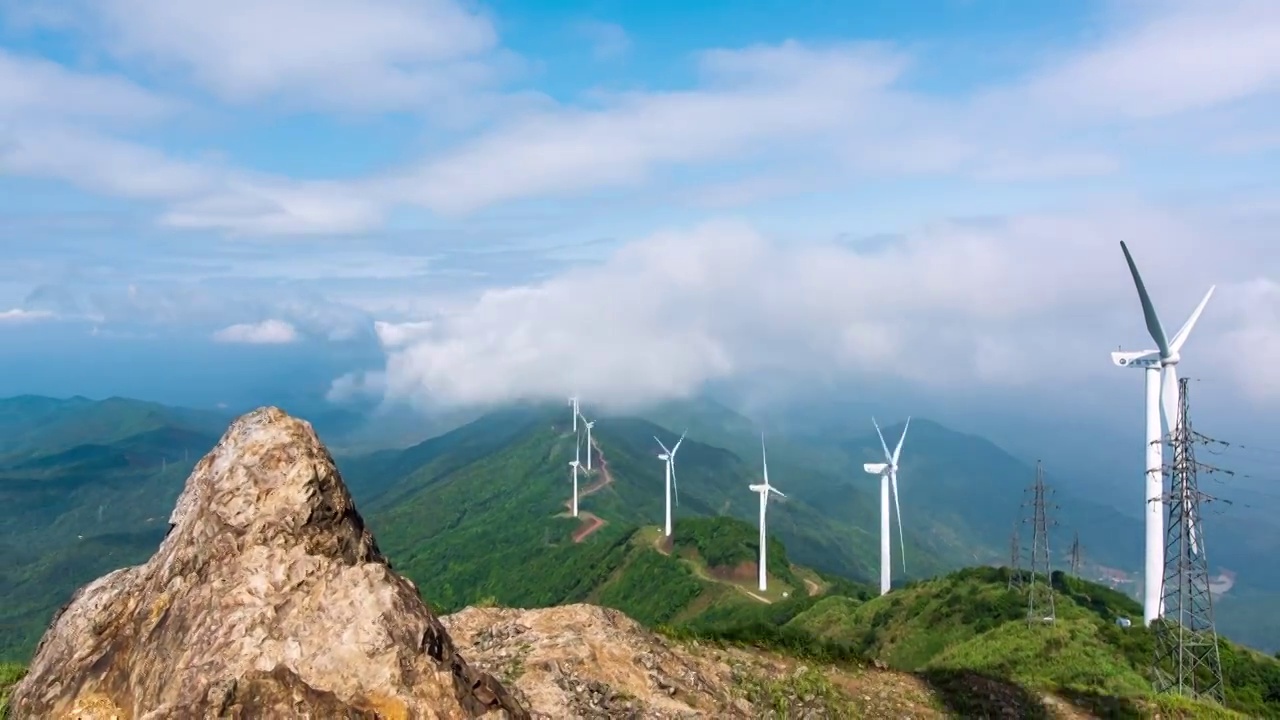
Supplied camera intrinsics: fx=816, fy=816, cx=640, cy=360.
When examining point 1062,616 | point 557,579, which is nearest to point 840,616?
point 1062,616

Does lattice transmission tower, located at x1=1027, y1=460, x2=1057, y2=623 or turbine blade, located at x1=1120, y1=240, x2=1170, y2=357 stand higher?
turbine blade, located at x1=1120, y1=240, x2=1170, y2=357

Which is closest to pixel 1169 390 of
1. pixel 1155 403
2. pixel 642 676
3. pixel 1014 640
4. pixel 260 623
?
pixel 1155 403

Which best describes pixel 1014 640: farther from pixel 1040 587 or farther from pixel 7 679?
pixel 7 679

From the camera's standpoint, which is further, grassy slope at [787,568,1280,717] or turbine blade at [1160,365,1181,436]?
turbine blade at [1160,365,1181,436]

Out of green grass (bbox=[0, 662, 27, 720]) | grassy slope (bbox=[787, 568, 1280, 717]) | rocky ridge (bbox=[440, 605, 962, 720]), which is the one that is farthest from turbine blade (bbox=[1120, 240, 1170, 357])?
green grass (bbox=[0, 662, 27, 720])

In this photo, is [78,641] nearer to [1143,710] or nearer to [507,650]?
[507,650]

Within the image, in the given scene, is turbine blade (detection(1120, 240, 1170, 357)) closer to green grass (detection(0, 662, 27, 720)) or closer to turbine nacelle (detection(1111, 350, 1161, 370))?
turbine nacelle (detection(1111, 350, 1161, 370))
